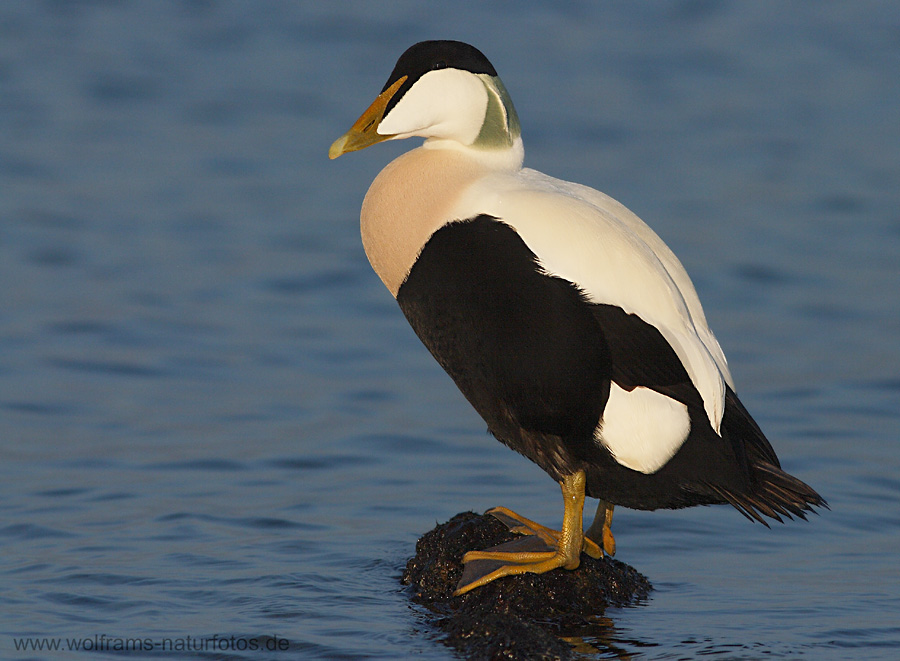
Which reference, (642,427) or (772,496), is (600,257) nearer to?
(642,427)

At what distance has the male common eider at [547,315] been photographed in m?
4.09

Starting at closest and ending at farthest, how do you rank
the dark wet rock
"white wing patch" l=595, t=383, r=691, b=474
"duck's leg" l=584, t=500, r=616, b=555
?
the dark wet rock → "white wing patch" l=595, t=383, r=691, b=474 → "duck's leg" l=584, t=500, r=616, b=555

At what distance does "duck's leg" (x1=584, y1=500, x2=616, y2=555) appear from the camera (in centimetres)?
476

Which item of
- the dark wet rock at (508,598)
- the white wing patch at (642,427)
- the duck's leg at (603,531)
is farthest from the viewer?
the duck's leg at (603,531)

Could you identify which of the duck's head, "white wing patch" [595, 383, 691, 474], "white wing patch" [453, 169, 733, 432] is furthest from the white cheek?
"white wing patch" [595, 383, 691, 474]

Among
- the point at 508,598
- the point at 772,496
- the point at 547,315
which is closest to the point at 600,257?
the point at 547,315

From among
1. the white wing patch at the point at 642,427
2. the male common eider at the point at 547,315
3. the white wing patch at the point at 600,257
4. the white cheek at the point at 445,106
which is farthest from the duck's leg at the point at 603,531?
the white cheek at the point at 445,106

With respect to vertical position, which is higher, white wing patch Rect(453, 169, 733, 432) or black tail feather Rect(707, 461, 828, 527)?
white wing patch Rect(453, 169, 733, 432)

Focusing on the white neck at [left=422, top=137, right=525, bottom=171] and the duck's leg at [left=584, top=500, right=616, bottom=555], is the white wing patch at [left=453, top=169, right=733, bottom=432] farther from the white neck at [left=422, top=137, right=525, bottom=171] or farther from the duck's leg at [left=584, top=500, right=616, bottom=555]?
the duck's leg at [left=584, top=500, right=616, bottom=555]

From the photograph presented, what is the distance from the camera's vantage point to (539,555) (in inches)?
172

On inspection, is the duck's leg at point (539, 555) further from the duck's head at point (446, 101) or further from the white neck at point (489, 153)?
the duck's head at point (446, 101)

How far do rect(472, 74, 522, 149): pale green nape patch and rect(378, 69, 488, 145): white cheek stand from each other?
0.02 m

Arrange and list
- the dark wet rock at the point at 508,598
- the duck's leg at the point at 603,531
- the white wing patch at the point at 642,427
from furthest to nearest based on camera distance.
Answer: the duck's leg at the point at 603,531
the white wing patch at the point at 642,427
the dark wet rock at the point at 508,598

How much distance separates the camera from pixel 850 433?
685 cm
